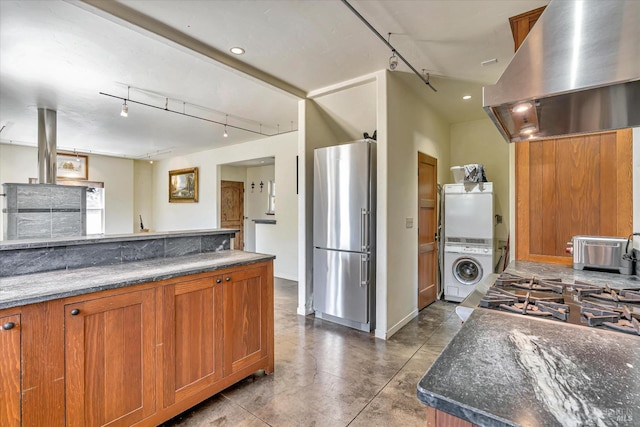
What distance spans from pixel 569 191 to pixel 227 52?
3015 millimetres

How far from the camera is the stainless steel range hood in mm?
1143

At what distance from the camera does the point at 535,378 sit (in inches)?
29.9

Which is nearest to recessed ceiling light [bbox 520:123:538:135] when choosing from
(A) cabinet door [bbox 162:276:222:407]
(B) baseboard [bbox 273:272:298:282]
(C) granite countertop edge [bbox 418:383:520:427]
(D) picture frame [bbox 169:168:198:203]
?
(C) granite countertop edge [bbox 418:383:520:427]

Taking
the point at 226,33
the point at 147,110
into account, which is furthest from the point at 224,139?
the point at 226,33

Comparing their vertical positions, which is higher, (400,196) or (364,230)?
(400,196)

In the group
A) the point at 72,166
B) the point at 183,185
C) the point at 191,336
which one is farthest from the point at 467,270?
the point at 72,166

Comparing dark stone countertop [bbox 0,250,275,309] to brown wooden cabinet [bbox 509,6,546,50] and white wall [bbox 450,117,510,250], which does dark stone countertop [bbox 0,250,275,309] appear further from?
white wall [bbox 450,117,510,250]

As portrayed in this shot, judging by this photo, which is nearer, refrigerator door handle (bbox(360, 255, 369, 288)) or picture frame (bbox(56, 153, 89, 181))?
refrigerator door handle (bbox(360, 255, 369, 288))

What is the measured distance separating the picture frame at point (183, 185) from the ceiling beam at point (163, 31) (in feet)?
16.2

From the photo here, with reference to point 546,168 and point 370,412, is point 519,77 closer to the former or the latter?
point 546,168

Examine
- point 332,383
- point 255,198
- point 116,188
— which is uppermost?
point 116,188

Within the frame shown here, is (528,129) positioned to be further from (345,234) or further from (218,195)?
(218,195)

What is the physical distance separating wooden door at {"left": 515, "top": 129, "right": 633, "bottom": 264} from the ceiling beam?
2.52 meters

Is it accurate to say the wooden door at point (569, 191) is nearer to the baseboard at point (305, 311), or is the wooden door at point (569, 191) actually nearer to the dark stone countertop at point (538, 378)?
the dark stone countertop at point (538, 378)
